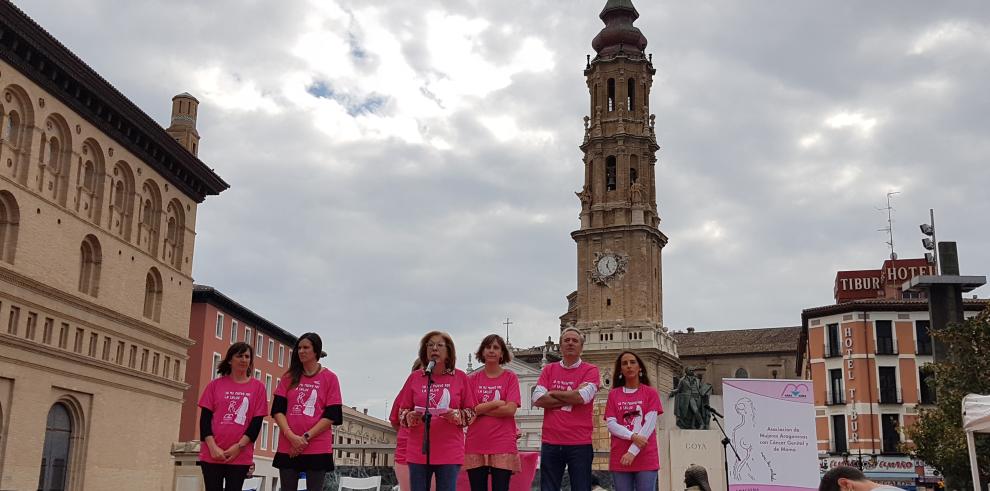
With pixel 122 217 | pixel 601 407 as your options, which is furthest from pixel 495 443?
pixel 601 407

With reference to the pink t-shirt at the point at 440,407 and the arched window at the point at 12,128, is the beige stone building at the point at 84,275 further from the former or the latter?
the pink t-shirt at the point at 440,407

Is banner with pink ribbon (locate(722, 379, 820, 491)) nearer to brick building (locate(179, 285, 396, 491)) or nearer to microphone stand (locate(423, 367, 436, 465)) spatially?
microphone stand (locate(423, 367, 436, 465))

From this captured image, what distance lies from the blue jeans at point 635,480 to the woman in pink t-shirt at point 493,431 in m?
1.21

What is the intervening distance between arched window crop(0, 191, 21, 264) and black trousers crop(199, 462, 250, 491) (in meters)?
24.7

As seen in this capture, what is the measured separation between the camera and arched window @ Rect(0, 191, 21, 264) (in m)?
30.7

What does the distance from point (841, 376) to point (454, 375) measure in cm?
5285

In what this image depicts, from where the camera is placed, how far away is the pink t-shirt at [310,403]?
962 centimetres

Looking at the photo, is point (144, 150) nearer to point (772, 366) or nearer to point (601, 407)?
point (601, 407)

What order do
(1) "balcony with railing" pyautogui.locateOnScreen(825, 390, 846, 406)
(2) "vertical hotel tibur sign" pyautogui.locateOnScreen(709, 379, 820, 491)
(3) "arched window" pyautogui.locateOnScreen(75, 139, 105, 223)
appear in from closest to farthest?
(2) "vertical hotel tibur sign" pyautogui.locateOnScreen(709, 379, 820, 491) < (3) "arched window" pyautogui.locateOnScreen(75, 139, 105, 223) < (1) "balcony with railing" pyautogui.locateOnScreen(825, 390, 846, 406)

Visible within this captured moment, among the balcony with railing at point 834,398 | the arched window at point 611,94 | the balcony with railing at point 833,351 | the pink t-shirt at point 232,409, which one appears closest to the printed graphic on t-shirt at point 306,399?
the pink t-shirt at point 232,409

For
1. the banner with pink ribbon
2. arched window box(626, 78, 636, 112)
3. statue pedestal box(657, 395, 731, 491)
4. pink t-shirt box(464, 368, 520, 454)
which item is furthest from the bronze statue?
arched window box(626, 78, 636, 112)

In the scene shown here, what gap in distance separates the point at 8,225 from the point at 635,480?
27506 millimetres

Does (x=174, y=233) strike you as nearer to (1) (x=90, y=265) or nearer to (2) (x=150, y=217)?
(2) (x=150, y=217)

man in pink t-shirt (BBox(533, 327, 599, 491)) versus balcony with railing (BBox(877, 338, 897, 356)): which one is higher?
balcony with railing (BBox(877, 338, 897, 356))
